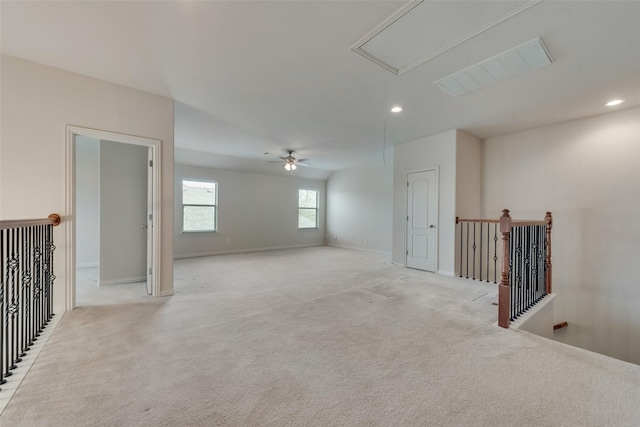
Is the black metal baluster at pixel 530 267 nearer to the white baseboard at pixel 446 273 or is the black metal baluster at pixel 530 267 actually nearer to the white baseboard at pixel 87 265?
the white baseboard at pixel 446 273

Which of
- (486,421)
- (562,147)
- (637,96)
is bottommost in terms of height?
(486,421)

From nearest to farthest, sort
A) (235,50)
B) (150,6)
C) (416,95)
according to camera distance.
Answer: (150,6)
(235,50)
(416,95)

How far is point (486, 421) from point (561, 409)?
1.62ft

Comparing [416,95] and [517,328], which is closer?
[517,328]

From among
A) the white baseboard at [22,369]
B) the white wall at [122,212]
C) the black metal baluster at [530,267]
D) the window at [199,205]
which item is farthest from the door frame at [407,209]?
the white baseboard at [22,369]

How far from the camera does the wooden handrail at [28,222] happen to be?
170 cm

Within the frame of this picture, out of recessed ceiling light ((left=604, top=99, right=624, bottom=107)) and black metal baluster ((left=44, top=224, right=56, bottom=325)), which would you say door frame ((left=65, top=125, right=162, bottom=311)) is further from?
recessed ceiling light ((left=604, top=99, right=624, bottom=107))

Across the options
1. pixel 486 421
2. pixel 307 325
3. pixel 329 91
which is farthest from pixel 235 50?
pixel 486 421

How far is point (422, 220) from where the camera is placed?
5.30 metres

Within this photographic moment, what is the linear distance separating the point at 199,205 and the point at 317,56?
18.7ft

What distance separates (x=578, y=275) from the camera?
418 centimetres

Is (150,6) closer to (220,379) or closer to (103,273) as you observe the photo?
(220,379)

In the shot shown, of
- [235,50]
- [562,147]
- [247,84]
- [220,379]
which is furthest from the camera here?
[562,147]

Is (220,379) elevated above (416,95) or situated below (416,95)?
below
